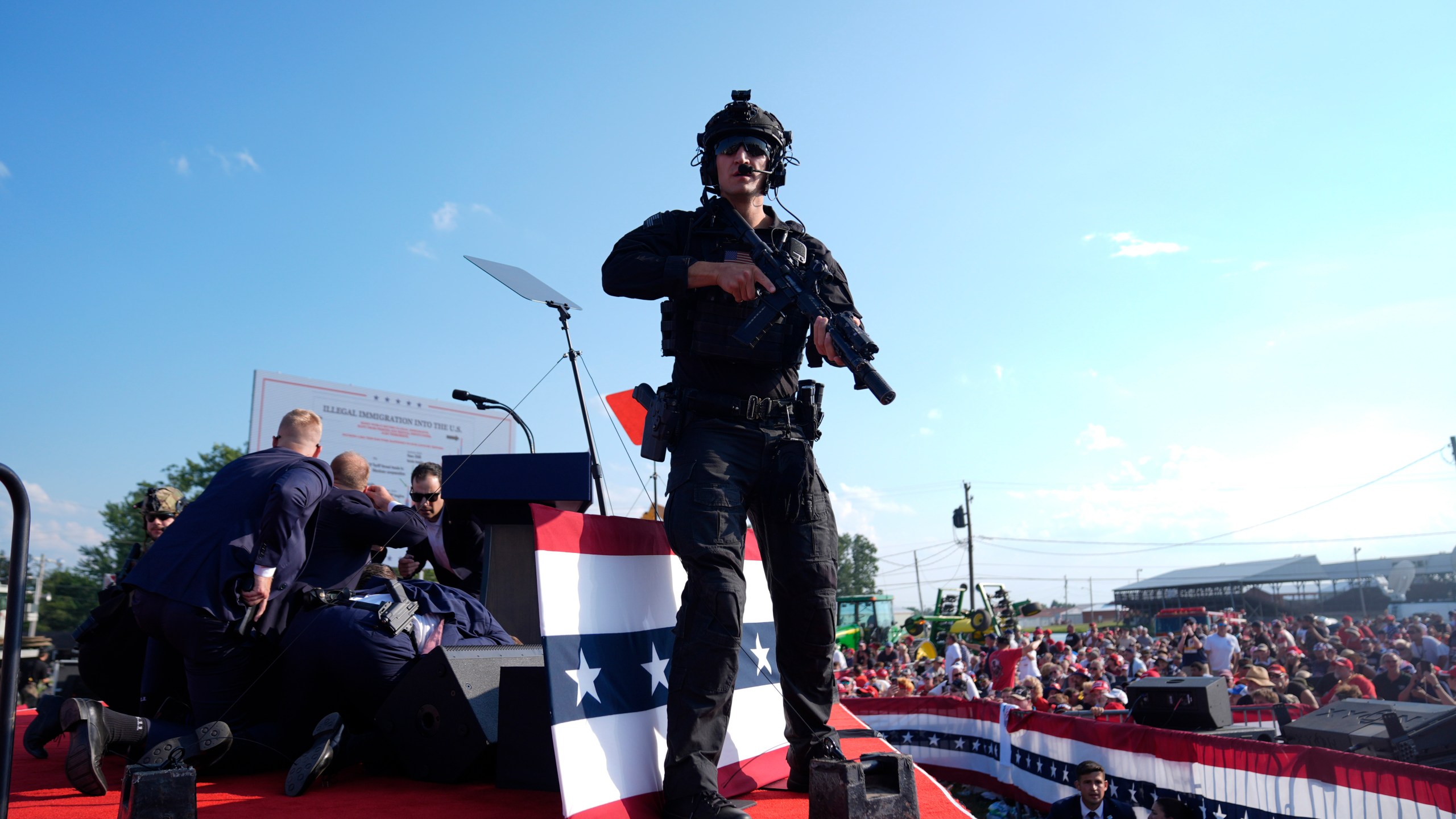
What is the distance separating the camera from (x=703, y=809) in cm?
227

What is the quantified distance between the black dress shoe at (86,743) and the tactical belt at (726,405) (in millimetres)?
2137

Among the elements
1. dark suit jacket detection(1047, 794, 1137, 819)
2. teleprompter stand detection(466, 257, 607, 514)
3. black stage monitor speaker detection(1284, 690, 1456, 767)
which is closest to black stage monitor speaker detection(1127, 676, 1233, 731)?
black stage monitor speaker detection(1284, 690, 1456, 767)

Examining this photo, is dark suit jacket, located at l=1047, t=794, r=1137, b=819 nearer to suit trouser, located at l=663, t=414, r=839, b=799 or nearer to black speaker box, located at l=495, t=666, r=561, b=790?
suit trouser, located at l=663, t=414, r=839, b=799

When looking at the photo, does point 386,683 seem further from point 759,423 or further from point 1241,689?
point 1241,689

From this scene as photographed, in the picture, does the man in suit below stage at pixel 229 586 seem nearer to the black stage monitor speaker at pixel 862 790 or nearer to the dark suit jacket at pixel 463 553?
the dark suit jacket at pixel 463 553

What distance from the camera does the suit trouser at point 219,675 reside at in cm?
307

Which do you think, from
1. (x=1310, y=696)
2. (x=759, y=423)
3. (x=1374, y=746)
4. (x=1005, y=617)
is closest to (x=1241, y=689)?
(x=1310, y=696)

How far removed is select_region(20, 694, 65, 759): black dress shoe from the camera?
122 inches

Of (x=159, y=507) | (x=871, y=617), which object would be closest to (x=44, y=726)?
(x=159, y=507)

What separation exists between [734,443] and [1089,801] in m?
5.85

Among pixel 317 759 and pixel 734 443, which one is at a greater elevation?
pixel 734 443

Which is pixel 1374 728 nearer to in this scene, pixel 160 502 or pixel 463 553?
pixel 463 553

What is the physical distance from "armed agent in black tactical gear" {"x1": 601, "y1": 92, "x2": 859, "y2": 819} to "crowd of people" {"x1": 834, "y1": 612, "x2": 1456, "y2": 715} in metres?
8.30

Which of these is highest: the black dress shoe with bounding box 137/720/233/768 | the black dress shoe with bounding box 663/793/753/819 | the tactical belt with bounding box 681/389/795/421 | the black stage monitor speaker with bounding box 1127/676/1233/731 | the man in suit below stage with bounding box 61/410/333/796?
the tactical belt with bounding box 681/389/795/421
